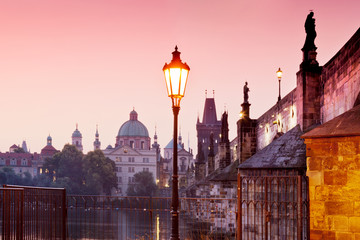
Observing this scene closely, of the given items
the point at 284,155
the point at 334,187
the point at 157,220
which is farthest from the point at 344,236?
the point at 157,220

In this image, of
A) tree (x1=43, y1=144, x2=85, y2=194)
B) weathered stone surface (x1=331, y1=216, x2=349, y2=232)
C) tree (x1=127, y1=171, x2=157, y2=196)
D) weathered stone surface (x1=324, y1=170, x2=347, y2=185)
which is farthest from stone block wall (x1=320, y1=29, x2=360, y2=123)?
tree (x1=127, y1=171, x2=157, y2=196)

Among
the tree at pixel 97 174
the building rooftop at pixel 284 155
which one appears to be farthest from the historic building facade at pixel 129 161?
the building rooftop at pixel 284 155

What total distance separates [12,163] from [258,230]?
126865 millimetres

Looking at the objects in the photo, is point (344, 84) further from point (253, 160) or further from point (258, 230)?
point (258, 230)

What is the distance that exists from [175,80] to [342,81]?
6798 millimetres

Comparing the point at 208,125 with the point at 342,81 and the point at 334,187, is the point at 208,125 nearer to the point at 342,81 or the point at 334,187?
the point at 342,81

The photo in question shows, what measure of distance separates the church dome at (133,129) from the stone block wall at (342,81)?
4814 inches

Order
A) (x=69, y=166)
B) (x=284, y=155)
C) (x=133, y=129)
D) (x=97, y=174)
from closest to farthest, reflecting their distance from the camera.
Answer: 1. (x=284, y=155)
2. (x=97, y=174)
3. (x=69, y=166)
4. (x=133, y=129)

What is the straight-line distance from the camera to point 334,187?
306 inches

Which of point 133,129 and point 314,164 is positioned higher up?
point 133,129

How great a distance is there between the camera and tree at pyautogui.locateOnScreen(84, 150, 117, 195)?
82875 millimetres

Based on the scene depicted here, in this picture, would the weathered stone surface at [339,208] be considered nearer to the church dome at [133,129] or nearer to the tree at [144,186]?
the tree at [144,186]

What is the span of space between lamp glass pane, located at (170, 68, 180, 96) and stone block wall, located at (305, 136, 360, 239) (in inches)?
101

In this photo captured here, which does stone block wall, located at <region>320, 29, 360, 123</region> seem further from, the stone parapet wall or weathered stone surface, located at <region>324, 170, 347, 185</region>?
weathered stone surface, located at <region>324, 170, 347, 185</region>
